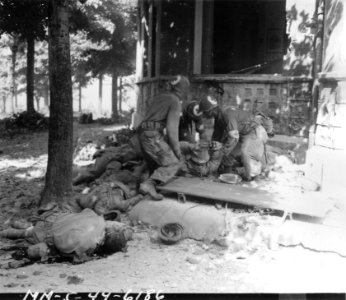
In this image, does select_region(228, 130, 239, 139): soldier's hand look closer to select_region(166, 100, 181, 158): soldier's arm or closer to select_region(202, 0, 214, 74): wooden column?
select_region(166, 100, 181, 158): soldier's arm

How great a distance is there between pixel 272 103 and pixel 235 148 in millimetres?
2483

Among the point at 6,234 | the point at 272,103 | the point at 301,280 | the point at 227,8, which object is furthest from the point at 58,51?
the point at 227,8

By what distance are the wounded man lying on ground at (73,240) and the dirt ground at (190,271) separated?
138 millimetres

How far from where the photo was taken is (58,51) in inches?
245

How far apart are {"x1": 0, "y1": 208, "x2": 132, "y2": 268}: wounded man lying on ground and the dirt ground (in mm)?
138

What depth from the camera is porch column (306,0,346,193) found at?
7.24 meters

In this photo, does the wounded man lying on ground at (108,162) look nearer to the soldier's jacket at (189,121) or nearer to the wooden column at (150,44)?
the soldier's jacket at (189,121)

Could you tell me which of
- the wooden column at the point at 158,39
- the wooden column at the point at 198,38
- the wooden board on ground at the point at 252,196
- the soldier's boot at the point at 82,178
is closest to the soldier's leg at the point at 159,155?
the wooden board on ground at the point at 252,196

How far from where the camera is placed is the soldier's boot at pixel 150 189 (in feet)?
21.0

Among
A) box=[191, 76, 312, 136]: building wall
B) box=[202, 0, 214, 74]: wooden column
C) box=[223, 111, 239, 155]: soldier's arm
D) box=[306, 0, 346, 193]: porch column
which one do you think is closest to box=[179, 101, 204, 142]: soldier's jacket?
box=[223, 111, 239, 155]: soldier's arm

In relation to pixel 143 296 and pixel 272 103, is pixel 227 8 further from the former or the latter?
pixel 143 296

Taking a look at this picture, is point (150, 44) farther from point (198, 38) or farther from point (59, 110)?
point (59, 110)

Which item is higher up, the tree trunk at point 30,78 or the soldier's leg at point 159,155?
the tree trunk at point 30,78

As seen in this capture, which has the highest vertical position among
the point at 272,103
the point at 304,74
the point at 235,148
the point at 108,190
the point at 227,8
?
the point at 227,8
